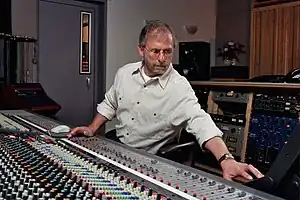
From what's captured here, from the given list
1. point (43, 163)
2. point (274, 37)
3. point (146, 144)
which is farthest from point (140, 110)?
point (274, 37)

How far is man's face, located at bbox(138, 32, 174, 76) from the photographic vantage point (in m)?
2.01

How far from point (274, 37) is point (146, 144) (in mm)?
3278

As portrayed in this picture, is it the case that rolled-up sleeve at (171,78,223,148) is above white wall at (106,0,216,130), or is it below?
below

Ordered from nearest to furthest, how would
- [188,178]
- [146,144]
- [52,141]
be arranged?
1. [188,178]
2. [52,141]
3. [146,144]

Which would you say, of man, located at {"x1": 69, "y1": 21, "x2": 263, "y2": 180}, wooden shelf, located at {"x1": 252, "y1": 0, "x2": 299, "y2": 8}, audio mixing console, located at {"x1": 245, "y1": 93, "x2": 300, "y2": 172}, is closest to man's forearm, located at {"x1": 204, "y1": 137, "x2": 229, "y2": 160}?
man, located at {"x1": 69, "y1": 21, "x2": 263, "y2": 180}

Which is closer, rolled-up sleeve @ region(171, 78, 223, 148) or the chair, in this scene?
rolled-up sleeve @ region(171, 78, 223, 148)

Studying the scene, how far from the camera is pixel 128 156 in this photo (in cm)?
130

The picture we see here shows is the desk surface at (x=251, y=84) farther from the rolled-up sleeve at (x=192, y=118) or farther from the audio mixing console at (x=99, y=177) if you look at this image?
the audio mixing console at (x=99, y=177)

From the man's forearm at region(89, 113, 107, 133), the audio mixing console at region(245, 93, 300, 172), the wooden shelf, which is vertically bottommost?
the audio mixing console at region(245, 93, 300, 172)

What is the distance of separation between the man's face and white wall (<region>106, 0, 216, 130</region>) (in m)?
3.16

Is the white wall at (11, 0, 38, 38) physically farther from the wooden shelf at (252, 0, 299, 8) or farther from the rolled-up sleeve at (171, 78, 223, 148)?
the rolled-up sleeve at (171, 78, 223, 148)

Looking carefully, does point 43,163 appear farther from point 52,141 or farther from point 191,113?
point 191,113

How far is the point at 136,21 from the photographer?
17.7 ft

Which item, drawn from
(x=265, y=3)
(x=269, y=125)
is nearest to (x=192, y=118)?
(x=269, y=125)
